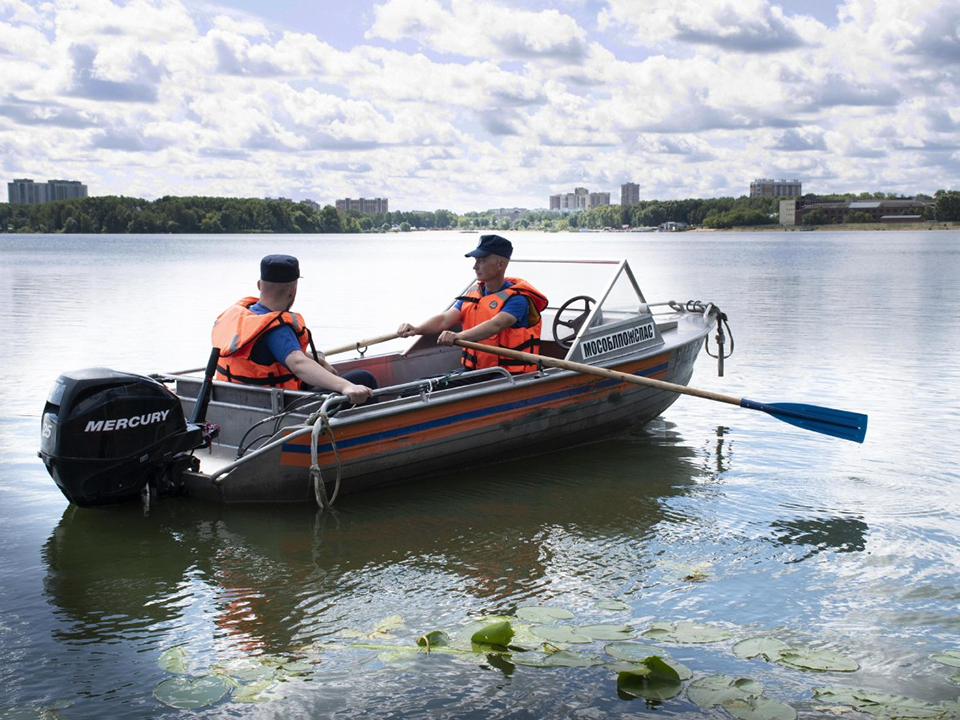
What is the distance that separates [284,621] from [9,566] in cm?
198

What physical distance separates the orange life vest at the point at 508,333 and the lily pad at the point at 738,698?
13.6 feet

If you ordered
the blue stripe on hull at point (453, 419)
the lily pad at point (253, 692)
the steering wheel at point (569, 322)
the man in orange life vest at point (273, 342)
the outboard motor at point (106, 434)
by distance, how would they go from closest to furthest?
the lily pad at point (253, 692)
the outboard motor at point (106, 434)
the man in orange life vest at point (273, 342)
the blue stripe on hull at point (453, 419)
the steering wheel at point (569, 322)

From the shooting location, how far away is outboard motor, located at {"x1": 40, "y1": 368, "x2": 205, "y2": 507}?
5.97 meters

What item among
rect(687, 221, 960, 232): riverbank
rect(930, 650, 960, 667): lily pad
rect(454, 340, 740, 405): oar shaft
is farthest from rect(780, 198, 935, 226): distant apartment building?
rect(930, 650, 960, 667): lily pad

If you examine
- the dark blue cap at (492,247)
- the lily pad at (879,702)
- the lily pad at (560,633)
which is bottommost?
the lily pad at (879,702)

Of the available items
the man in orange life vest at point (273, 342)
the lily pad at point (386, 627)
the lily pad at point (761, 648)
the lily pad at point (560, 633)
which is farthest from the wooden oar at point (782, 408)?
the lily pad at point (761, 648)

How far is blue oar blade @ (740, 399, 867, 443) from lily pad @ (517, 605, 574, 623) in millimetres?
3376

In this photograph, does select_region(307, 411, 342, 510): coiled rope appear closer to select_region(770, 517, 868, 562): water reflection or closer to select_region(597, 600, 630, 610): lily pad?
select_region(597, 600, 630, 610): lily pad

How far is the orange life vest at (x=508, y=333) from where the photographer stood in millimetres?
8328

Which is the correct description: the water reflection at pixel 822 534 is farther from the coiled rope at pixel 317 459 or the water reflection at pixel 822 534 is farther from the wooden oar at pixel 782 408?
the coiled rope at pixel 317 459

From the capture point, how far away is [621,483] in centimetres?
808

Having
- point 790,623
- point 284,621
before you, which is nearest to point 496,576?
point 284,621

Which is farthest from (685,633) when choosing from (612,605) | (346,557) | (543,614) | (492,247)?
(492,247)

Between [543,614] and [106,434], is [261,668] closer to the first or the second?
[543,614]
